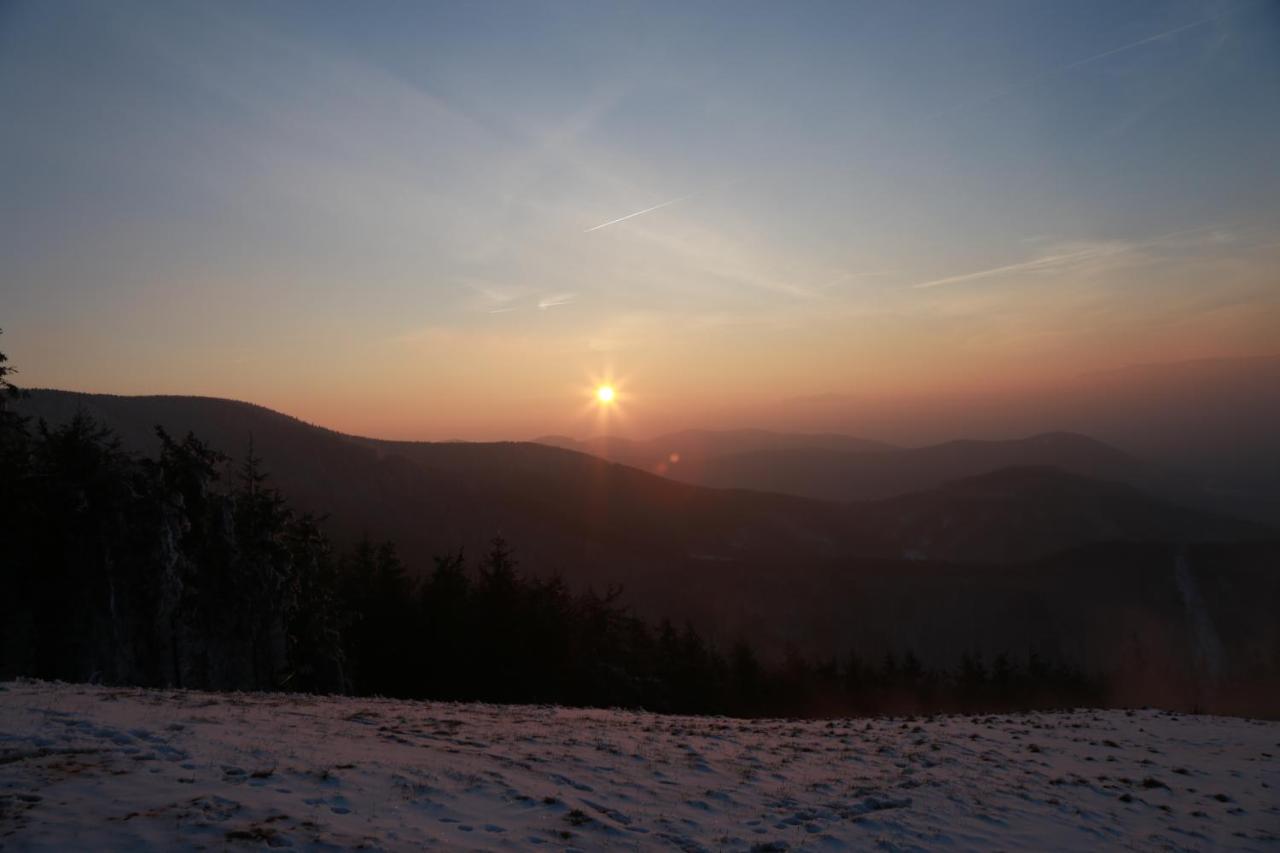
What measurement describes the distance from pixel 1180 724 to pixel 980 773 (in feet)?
44.5

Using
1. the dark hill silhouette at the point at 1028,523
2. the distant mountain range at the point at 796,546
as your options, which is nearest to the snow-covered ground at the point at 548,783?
the distant mountain range at the point at 796,546

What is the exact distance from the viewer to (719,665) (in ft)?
169

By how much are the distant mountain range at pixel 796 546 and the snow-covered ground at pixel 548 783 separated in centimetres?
7584

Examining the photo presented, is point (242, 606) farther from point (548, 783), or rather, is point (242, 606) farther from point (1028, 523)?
point (1028, 523)

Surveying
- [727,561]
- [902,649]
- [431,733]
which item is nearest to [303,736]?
[431,733]

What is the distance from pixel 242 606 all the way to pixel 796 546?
472 feet

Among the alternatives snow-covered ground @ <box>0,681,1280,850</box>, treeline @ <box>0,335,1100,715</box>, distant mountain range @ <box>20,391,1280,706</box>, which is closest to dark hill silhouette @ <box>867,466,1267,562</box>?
distant mountain range @ <box>20,391,1280,706</box>

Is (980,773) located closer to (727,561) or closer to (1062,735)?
(1062,735)

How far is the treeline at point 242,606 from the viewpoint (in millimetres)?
22891

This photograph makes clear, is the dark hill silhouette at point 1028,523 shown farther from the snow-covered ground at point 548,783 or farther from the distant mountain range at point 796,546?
the snow-covered ground at point 548,783

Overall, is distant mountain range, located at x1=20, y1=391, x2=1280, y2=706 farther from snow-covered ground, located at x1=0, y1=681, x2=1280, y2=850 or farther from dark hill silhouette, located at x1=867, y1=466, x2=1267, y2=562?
snow-covered ground, located at x1=0, y1=681, x2=1280, y2=850

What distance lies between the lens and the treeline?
22891 mm

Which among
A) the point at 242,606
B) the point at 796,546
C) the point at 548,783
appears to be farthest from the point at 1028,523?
the point at 548,783

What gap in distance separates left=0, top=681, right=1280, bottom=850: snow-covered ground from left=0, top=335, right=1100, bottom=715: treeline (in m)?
11.1
